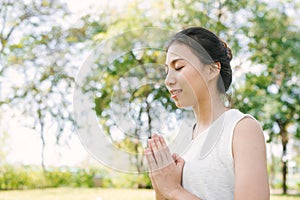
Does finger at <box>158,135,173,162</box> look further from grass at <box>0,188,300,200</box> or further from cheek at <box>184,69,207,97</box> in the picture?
grass at <box>0,188,300,200</box>

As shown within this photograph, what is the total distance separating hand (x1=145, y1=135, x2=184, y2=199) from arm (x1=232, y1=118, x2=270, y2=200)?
0.43ft

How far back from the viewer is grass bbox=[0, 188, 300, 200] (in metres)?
7.02

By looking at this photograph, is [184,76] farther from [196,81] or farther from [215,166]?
[215,166]

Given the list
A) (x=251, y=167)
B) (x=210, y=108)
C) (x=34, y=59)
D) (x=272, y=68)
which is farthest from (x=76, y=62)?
(x=251, y=167)

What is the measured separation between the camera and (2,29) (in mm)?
7797

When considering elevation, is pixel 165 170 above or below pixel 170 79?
below

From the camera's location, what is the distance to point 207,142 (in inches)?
35.3

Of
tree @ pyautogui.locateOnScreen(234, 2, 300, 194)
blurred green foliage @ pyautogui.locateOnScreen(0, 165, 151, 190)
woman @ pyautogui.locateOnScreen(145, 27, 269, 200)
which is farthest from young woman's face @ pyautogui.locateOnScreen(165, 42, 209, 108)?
blurred green foliage @ pyautogui.locateOnScreen(0, 165, 151, 190)

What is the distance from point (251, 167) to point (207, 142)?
0.51ft

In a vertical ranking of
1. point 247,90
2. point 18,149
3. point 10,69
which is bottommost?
point 18,149

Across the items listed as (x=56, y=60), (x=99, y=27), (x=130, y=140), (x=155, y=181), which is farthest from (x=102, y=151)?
(x=99, y=27)

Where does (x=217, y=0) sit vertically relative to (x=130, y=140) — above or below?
above

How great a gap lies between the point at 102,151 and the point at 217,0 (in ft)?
23.9

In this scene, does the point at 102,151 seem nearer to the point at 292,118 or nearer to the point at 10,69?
the point at 10,69
